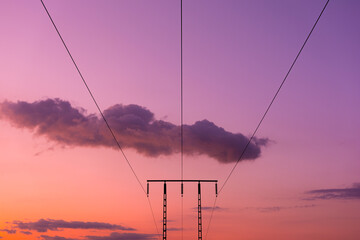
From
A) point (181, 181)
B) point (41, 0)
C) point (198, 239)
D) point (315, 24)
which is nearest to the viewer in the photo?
point (41, 0)

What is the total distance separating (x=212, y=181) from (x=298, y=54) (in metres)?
28.8

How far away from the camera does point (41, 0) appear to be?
690 inches

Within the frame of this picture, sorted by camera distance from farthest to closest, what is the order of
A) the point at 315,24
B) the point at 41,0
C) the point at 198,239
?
the point at 198,239 → the point at 315,24 → the point at 41,0

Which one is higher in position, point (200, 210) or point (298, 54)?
point (298, 54)

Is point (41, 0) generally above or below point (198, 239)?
above

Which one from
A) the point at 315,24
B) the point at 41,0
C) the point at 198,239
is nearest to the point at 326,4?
the point at 315,24

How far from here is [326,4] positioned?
1862cm

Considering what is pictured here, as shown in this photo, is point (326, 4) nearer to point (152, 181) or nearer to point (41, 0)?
point (41, 0)

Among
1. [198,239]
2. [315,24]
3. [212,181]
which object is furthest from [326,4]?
[212,181]

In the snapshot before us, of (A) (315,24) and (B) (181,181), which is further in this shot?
(B) (181,181)

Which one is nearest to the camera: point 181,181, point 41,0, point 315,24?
point 41,0

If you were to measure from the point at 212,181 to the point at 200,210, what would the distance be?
4724 millimetres

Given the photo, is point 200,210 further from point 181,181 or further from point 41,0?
point 41,0

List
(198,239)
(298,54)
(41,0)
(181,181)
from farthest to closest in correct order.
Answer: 1. (181,181)
2. (198,239)
3. (298,54)
4. (41,0)
